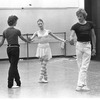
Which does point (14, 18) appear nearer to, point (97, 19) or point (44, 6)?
point (97, 19)

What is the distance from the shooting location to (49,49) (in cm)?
1174

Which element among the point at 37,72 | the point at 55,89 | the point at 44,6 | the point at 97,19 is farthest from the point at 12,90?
the point at 44,6

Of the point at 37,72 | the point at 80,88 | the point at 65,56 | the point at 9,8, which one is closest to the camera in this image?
the point at 80,88

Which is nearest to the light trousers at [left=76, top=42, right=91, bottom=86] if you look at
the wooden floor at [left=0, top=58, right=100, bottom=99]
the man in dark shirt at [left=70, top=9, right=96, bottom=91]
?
the man in dark shirt at [left=70, top=9, right=96, bottom=91]

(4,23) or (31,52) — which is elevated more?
(4,23)

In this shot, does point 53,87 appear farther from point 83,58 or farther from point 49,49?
point 49,49

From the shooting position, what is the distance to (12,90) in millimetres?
10273

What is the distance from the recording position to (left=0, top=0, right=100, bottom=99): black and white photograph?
995 centimetres

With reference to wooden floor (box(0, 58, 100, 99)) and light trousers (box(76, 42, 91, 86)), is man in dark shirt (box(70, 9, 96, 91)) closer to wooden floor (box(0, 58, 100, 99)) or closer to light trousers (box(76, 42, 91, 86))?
light trousers (box(76, 42, 91, 86))

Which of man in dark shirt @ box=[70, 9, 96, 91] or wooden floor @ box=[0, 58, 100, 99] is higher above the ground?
man in dark shirt @ box=[70, 9, 96, 91]

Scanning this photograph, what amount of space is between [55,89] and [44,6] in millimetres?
11333

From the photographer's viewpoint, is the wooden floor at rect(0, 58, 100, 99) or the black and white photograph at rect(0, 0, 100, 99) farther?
the black and white photograph at rect(0, 0, 100, 99)

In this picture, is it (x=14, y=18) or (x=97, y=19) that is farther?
(x=97, y=19)

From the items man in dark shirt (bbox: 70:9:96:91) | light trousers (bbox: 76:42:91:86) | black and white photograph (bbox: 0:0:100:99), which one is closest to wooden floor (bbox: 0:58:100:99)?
black and white photograph (bbox: 0:0:100:99)
